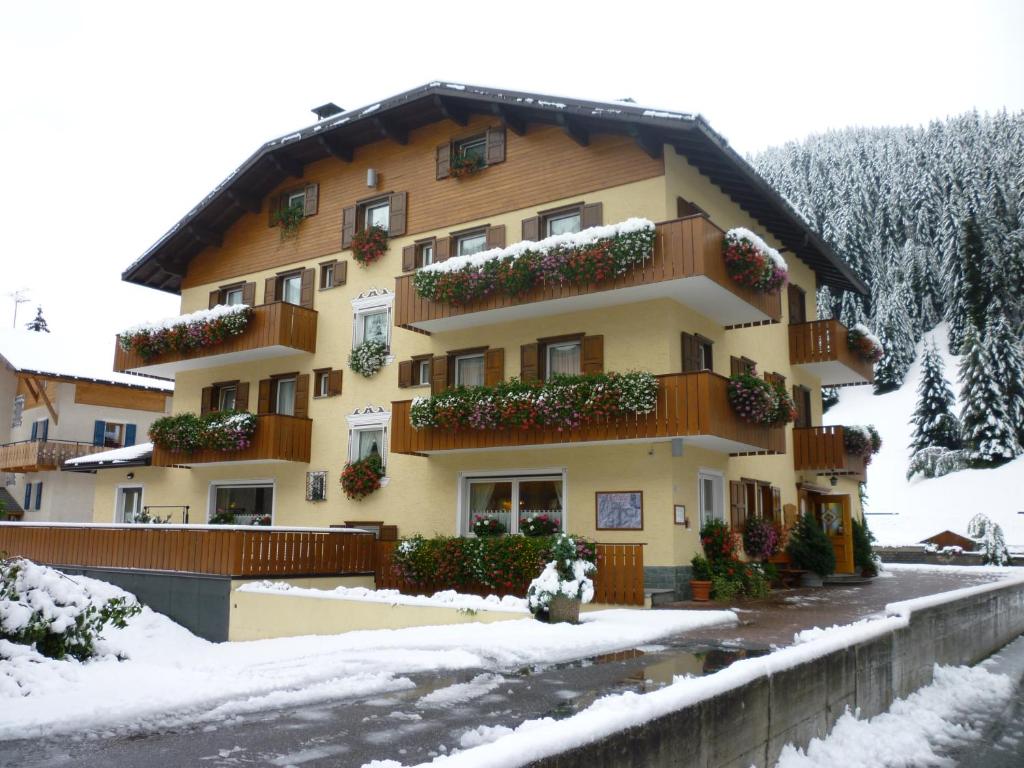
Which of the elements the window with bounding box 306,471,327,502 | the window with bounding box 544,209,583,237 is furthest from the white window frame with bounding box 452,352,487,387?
the window with bounding box 306,471,327,502

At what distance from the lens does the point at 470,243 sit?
2212 cm

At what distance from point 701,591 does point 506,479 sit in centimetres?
505

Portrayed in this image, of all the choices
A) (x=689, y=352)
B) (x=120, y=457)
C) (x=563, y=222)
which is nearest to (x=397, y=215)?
(x=563, y=222)

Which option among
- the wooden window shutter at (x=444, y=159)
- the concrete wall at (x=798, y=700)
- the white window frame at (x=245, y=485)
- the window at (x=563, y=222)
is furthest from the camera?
the white window frame at (x=245, y=485)

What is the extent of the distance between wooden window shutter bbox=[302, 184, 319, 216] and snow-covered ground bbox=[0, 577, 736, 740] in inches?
608

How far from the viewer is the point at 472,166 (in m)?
22.0

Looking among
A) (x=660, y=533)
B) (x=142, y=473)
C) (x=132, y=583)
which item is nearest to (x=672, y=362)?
(x=660, y=533)

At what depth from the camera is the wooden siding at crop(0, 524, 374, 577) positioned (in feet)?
59.1

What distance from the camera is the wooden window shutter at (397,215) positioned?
917 inches

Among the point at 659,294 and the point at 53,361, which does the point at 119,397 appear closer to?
the point at 53,361

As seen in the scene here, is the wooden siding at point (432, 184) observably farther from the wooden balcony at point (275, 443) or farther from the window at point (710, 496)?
the window at point (710, 496)

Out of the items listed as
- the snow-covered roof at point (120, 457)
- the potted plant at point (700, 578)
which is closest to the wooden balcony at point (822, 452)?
the potted plant at point (700, 578)

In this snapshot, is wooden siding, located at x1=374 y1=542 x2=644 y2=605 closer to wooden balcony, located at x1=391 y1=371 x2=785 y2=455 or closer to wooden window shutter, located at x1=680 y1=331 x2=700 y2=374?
wooden balcony, located at x1=391 y1=371 x2=785 y2=455

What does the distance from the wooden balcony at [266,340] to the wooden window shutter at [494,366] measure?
5932 mm
